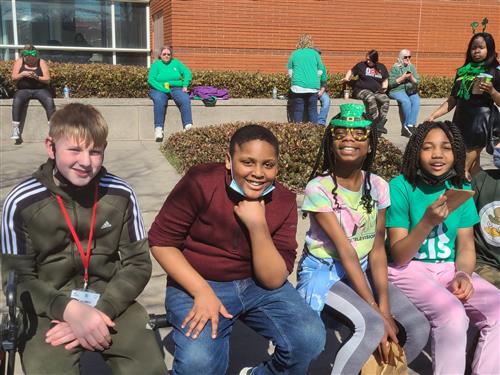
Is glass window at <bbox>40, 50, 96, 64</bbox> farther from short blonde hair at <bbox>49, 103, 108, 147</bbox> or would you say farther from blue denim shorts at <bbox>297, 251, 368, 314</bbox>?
blue denim shorts at <bbox>297, 251, 368, 314</bbox>

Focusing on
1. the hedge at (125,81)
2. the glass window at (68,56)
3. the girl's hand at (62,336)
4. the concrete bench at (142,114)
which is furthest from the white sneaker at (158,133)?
the girl's hand at (62,336)

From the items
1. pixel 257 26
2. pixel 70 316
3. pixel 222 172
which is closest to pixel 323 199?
pixel 222 172

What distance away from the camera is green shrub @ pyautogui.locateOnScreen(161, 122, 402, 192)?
658 cm

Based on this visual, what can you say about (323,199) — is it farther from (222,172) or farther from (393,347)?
(393,347)

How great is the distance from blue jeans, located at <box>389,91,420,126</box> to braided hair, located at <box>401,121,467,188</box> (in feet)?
26.3

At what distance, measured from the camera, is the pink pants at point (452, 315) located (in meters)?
2.62

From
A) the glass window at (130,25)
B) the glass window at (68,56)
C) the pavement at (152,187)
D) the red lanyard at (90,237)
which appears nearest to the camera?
the red lanyard at (90,237)

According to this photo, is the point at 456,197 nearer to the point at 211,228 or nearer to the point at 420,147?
the point at 420,147

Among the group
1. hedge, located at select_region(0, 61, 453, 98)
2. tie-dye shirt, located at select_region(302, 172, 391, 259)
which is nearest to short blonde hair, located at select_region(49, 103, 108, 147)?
tie-dye shirt, located at select_region(302, 172, 391, 259)

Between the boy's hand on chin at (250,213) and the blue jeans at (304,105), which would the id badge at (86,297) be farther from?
the blue jeans at (304,105)

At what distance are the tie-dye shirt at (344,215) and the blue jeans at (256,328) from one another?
0.32 metres

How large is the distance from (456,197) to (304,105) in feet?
24.6

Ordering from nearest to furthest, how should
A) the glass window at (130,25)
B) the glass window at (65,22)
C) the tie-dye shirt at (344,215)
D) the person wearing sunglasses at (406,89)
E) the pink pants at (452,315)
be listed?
the pink pants at (452,315), the tie-dye shirt at (344,215), the person wearing sunglasses at (406,89), the glass window at (65,22), the glass window at (130,25)

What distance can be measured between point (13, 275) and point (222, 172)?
1.07 metres
